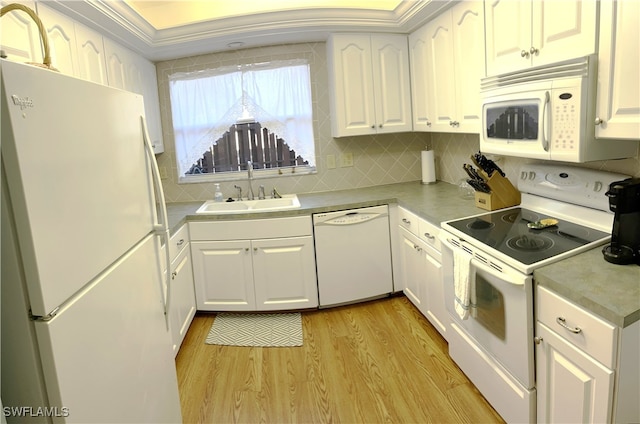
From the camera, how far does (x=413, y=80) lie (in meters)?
3.23

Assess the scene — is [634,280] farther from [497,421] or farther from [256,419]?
[256,419]

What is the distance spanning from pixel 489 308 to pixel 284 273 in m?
1.56

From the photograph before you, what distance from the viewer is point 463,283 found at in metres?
1.96

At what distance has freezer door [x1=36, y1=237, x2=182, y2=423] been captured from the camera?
0.98 metres

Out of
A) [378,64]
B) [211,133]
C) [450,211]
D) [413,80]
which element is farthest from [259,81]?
[450,211]

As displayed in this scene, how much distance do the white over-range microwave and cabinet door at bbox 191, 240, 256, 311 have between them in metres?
1.87

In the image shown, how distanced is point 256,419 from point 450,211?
5.22ft

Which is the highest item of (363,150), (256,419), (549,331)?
(363,150)

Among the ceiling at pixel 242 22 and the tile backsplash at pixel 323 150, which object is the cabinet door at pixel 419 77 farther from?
the tile backsplash at pixel 323 150

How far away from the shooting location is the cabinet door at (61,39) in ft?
6.40

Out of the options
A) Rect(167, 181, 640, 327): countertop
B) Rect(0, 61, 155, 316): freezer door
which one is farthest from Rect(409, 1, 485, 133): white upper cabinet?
Rect(0, 61, 155, 316): freezer door

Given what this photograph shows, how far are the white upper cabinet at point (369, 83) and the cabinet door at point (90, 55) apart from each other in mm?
1592

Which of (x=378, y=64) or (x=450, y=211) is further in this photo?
(x=378, y=64)

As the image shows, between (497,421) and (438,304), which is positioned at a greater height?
(438,304)
